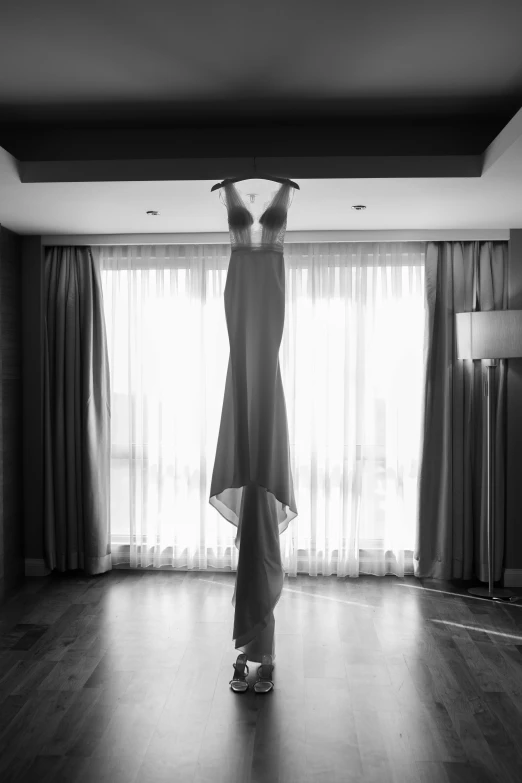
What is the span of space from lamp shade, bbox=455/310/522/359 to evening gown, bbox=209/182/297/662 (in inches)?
74.4

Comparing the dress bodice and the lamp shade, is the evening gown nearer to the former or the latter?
the dress bodice

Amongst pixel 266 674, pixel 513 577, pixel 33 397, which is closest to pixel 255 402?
pixel 266 674

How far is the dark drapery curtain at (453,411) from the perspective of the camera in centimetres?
495

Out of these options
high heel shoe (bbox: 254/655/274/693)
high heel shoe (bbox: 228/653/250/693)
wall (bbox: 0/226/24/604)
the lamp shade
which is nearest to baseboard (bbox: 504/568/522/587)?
the lamp shade

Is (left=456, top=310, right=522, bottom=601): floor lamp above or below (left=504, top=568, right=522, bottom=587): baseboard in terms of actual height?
above

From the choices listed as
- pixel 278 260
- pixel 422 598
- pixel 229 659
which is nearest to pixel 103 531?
pixel 229 659

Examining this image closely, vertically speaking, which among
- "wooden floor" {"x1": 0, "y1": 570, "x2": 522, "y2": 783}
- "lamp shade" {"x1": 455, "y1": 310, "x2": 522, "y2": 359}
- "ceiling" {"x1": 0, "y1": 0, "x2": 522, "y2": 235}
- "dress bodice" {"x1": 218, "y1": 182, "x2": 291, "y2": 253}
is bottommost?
"wooden floor" {"x1": 0, "y1": 570, "x2": 522, "y2": 783}

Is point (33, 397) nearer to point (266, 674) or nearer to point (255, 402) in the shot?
point (255, 402)

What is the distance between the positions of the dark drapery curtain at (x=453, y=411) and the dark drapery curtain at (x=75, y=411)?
7.49 ft

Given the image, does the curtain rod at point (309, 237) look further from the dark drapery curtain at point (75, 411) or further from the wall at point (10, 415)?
the wall at point (10, 415)

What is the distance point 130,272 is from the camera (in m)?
5.23

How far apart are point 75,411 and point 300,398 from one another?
5.32 feet

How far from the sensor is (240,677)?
330 cm

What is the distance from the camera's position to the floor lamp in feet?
14.7
